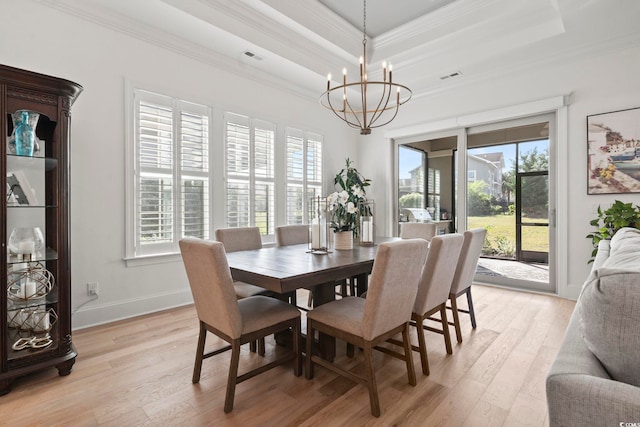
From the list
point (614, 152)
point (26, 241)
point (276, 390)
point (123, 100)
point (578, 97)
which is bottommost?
point (276, 390)

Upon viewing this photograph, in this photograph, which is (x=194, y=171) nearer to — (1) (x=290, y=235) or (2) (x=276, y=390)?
(1) (x=290, y=235)

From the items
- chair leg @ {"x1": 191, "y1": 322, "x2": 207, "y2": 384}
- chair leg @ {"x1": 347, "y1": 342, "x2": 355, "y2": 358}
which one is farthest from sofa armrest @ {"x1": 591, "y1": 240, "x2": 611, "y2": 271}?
chair leg @ {"x1": 191, "y1": 322, "x2": 207, "y2": 384}

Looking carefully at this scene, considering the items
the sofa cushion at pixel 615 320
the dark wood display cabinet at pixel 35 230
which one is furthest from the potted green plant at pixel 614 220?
the dark wood display cabinet at pixel 35 230

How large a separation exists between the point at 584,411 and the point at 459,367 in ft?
5.50

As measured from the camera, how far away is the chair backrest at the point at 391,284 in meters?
1.68

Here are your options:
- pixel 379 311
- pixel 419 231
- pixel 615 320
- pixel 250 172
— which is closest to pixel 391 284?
pixel 379 311

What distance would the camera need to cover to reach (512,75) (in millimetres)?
4211

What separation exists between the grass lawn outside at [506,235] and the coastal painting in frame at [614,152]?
2.43 ft

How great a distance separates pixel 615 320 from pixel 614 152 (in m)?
3.88

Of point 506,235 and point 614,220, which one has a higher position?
point 614,220

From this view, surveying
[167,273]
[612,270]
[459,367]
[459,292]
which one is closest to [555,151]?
[459,292]

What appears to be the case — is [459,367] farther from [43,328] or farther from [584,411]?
[43,328]

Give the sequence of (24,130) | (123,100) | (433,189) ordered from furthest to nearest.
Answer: (433,189), (123,100), (24,130)

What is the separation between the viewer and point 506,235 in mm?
4492
